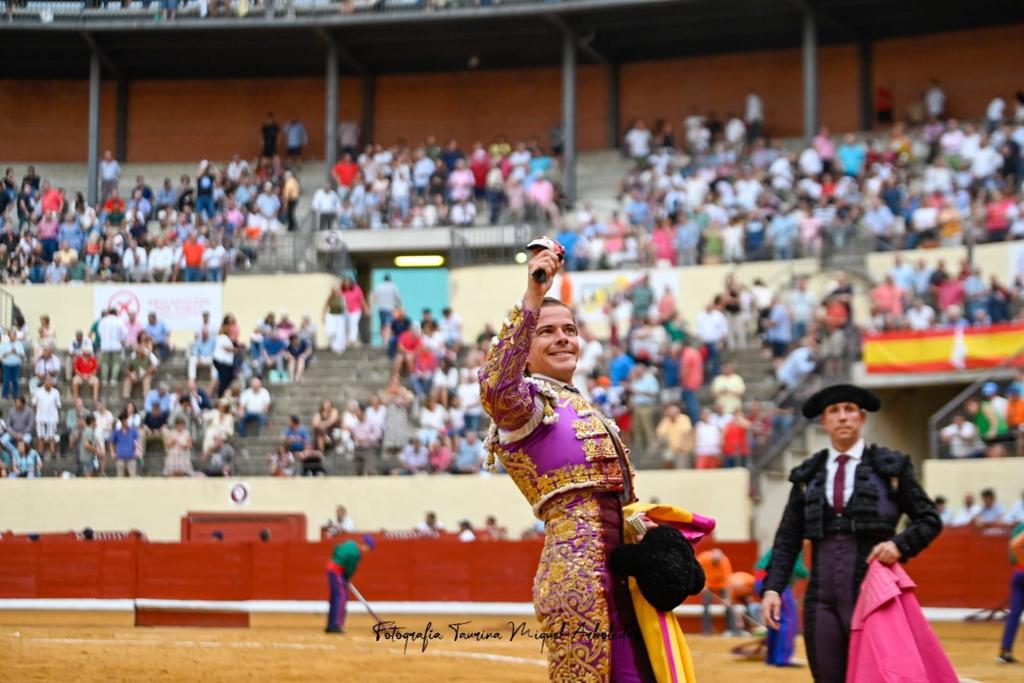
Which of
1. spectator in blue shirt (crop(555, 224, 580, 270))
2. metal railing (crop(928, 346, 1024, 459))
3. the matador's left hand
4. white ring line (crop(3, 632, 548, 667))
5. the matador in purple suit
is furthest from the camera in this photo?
spectator in blue shirt (crop(555, 224, 580, 270))

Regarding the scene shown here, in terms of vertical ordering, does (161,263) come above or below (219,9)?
below

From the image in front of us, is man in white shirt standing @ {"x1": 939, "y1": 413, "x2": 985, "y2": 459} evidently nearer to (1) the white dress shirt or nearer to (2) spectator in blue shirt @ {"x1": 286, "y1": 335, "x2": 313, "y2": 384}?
(2) spectator in blue shirt @ {"x1": 286, "y1": 335, "x2": 313, "y2": 384}

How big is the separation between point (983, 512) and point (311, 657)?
660 centimetres

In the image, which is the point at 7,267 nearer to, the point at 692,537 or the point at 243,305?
the point at 243,305

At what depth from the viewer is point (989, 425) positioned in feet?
50.9

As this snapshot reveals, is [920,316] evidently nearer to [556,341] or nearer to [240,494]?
[240,494]

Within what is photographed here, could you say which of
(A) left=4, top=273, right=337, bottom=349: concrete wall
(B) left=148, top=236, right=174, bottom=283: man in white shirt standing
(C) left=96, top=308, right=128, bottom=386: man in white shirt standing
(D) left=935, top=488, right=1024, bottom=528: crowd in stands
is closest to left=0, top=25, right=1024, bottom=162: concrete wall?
(B) left=148, top=236, right=174, bottom=283: man in white shirt standing

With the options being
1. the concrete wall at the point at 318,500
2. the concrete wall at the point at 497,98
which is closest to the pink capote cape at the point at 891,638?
the concrete wall at the point at 318,500

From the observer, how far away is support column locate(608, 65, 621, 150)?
26.9 m

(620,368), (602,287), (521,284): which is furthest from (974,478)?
(521,284)

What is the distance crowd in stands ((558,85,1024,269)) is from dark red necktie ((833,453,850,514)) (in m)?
13.8

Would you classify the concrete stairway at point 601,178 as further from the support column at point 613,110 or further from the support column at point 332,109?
the support column at point 332,109

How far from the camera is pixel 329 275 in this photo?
73.6 feet

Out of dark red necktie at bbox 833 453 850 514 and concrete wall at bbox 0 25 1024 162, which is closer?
dark red necktie at bbox 833 453 850 514
